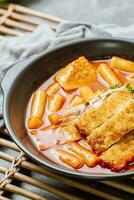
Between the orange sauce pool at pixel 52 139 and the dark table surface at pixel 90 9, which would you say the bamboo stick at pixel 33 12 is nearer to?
the dark table surface at pixel 90 9

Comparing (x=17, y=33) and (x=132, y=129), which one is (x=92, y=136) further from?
(x=17, y=33)

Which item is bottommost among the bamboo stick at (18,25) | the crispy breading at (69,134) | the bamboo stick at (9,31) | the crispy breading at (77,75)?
the crispy breading at (69,134)

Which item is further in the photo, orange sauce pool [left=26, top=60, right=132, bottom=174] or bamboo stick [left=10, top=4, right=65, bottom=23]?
bamboo stick [left=10, top=4, right=65, bottom=23]

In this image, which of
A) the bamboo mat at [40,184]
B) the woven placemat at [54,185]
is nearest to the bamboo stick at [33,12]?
the bamboo mat at [40,184]

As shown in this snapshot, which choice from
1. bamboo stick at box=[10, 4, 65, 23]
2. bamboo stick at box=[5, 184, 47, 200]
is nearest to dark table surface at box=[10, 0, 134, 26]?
bamboo stick at box=[10, 4, 65, 23]

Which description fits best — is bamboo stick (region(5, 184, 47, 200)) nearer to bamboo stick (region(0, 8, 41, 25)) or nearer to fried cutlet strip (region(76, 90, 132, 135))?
fried cutlet strip (region(76, 90, 132, 135))

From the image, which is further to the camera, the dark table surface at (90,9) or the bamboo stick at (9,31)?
the dark table surface at (90,9)

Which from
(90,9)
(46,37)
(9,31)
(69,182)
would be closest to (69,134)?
(69,182)
